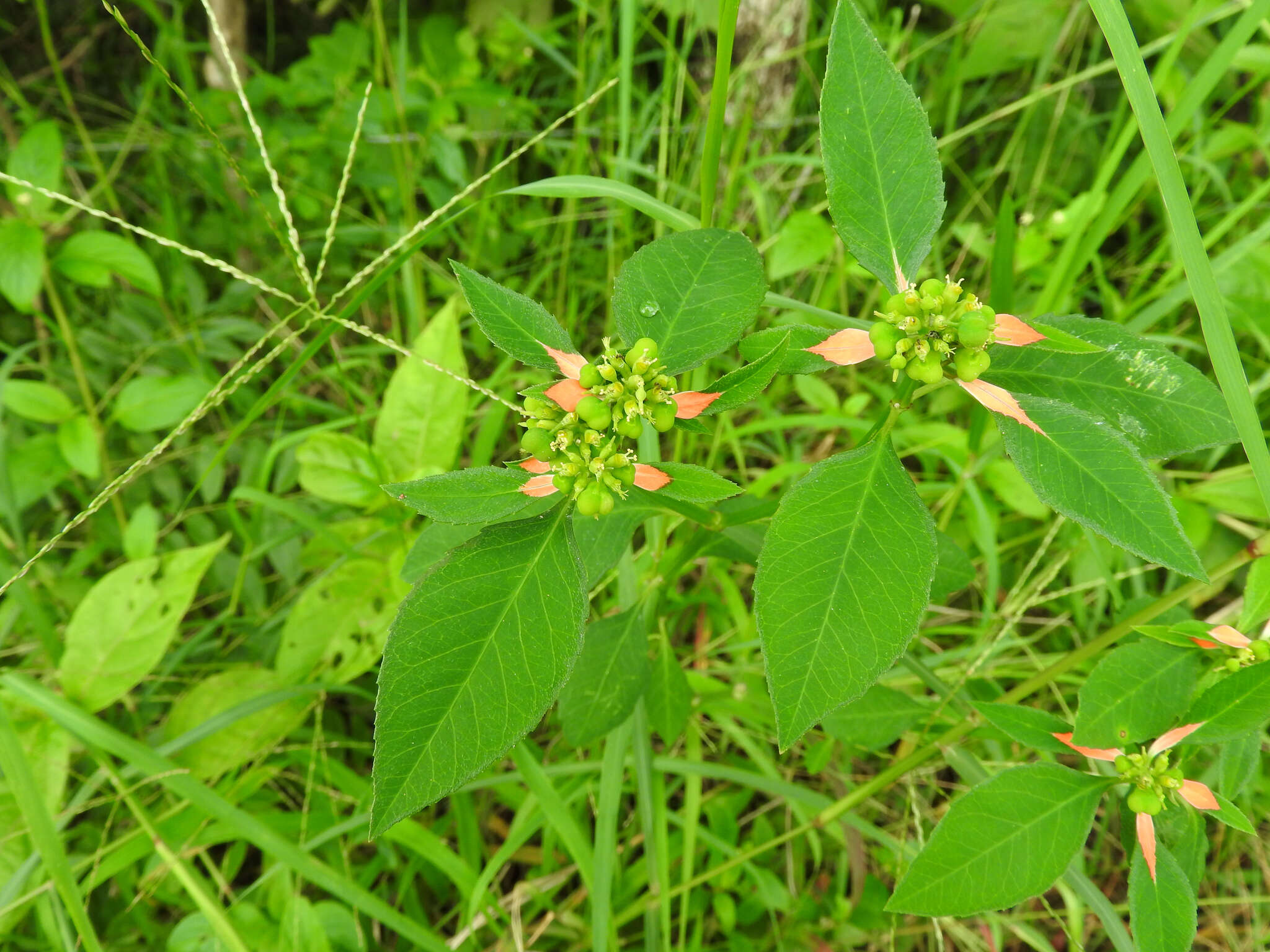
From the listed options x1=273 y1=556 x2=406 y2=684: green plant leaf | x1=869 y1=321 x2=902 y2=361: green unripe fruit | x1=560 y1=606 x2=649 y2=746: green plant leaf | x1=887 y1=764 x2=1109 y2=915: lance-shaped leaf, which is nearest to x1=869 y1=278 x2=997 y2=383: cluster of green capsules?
x1=869 y1=321 x2=902 y2=361: green unripe fruit

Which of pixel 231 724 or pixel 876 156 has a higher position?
pixel 876 156

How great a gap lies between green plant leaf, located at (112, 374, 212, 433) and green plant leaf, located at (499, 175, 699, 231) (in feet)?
3.56

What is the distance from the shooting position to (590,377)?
0.83m

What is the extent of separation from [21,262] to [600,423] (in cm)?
166

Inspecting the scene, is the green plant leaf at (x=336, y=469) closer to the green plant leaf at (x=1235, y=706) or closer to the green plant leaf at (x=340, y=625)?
the green plant leaf at (x=340, y=625)

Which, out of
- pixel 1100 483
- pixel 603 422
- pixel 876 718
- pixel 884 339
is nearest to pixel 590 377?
pixel 603 422

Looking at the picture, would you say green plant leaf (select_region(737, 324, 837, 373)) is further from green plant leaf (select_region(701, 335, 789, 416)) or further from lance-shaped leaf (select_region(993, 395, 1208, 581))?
lance-shaped leaf (select_region(993, 395, 1208, 581))

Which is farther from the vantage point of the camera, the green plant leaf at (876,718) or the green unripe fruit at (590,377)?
the green plant leaf at (876,718)

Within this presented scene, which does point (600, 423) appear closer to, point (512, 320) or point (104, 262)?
point (512, 320)

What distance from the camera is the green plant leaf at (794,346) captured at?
87 centimetres

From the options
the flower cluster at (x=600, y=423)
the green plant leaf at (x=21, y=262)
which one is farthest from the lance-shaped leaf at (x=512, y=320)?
the green plant leaf at (x=21, y=262)

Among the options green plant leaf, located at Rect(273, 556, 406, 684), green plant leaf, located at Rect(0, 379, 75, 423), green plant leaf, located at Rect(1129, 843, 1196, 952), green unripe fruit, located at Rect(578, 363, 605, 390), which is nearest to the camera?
green unripe fruit, located at Rect(578, 363, 605, 390)

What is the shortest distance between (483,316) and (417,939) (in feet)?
3.65

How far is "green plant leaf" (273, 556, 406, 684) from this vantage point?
5.54 ft
